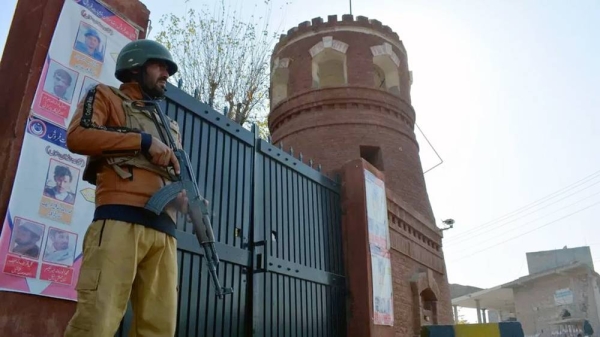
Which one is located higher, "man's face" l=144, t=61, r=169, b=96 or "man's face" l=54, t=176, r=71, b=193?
"man's face" l=144, t=61, r=169, b=96

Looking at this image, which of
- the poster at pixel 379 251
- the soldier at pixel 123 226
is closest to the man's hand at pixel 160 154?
the soldier at pixel 123 226

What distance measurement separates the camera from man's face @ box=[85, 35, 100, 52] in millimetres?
3979

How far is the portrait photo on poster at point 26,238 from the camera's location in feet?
10.6

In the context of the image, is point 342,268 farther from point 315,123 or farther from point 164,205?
point 315,123

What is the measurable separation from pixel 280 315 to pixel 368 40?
905cm

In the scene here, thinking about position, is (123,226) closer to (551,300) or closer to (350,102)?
(350,102)

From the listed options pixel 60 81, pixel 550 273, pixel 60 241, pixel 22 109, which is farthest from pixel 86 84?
pixel 550 273

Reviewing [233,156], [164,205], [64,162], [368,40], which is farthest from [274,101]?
[164,205]

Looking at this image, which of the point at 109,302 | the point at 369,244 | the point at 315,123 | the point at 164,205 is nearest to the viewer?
the point at 109,302

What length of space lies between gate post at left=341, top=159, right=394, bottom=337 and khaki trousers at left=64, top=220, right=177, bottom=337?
4119 millimetres

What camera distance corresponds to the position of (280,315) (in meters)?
5.29

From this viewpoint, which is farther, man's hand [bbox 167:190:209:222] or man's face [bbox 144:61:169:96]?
man's face [bbox 144:61:169:96]

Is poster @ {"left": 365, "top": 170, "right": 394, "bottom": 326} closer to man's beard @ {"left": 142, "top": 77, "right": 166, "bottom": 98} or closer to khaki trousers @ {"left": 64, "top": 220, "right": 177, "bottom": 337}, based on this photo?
khaki trousers @ {"left": 64, "top": 220, "right": 177, "bottom": 337}

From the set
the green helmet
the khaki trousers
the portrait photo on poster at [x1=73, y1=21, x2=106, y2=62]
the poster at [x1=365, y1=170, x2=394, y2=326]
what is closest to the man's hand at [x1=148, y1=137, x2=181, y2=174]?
the khaki trousers
